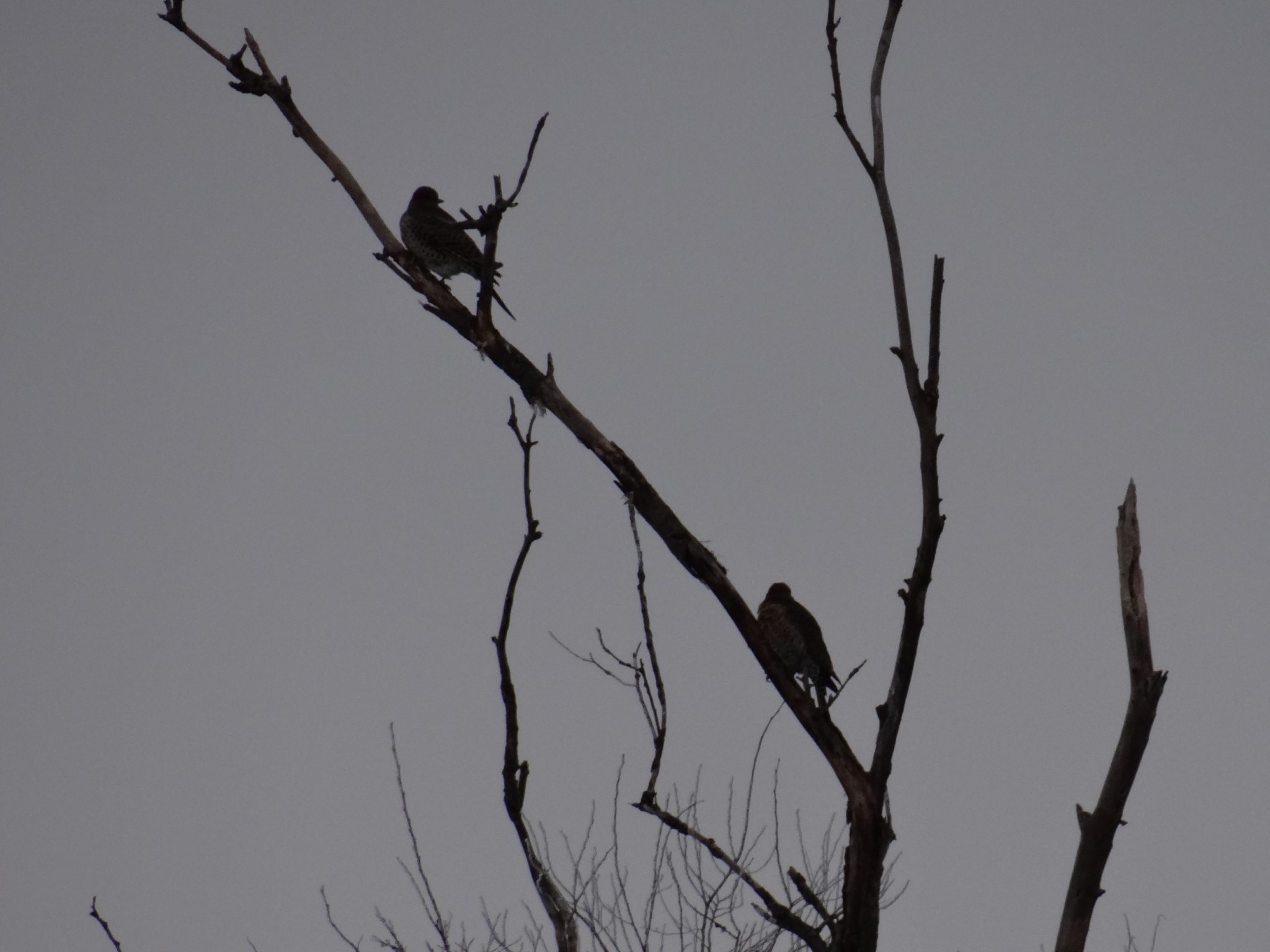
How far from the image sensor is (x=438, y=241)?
7312 millimetres

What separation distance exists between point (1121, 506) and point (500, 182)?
155 cm

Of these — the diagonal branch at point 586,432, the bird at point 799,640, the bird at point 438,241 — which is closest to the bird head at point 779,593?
the bird at point 799,640

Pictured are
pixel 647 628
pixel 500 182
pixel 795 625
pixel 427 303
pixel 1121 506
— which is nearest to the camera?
pixel 647 628

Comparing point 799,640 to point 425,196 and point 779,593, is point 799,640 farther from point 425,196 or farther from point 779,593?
point 425,196

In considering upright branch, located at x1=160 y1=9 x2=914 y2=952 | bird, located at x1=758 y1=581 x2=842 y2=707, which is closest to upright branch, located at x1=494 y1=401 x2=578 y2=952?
upright branch, located at x1=160 y1=9 x2=914 y2=952

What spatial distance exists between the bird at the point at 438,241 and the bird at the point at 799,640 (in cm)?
285

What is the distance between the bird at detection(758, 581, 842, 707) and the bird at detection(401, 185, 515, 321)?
9.33 feet

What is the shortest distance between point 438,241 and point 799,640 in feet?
10.8

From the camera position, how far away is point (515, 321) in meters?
5.89

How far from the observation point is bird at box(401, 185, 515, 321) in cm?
729

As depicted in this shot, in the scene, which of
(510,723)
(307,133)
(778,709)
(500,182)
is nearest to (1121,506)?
(778,709)

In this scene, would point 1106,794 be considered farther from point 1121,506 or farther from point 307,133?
point 307,133

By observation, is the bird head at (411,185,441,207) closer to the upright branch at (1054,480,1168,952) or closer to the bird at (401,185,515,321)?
the bird at (401,185,515,321)

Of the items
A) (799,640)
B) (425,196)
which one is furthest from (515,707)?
(425,196)
